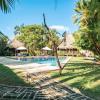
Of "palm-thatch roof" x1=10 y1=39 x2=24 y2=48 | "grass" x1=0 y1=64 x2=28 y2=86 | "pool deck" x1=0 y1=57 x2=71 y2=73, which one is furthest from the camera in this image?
"palm-thatch roof" x1=10 y1=39 x2=24 y2=48

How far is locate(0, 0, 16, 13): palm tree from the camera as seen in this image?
12.6 feet

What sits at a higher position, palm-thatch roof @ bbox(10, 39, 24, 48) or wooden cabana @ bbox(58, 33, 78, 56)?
palm-thatch roof @ bbox(10, 39, 24, 48)

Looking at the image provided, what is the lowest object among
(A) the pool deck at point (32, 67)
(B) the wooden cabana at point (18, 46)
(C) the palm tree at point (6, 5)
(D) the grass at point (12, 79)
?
(D) the grass at point (12, 79)

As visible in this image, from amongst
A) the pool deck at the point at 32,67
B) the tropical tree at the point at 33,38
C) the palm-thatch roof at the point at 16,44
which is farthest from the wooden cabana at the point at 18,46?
the pool deck at the point at 32,67

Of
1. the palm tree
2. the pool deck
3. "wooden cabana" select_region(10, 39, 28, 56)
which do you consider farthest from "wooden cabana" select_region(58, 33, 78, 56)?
the palm tree

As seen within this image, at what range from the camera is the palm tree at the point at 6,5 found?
3.84m

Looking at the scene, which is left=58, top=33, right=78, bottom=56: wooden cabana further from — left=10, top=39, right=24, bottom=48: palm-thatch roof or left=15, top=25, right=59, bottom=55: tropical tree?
left=10, top=39, right=24, bottom=48: palm-thatch roof

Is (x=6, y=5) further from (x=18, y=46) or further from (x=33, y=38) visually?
(x=18, y=46)

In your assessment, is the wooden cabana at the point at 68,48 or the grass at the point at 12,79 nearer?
the grass at the point at 12,79

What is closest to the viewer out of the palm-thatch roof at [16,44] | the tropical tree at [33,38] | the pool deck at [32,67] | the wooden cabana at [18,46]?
the pool deck at [32,67]

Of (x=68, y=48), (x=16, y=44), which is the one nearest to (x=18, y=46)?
(x=16, y=44)

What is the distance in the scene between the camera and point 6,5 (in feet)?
12.8

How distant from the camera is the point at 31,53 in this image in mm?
57875

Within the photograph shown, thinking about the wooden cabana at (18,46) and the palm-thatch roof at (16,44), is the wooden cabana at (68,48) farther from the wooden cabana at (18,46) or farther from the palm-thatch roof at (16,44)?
the palm-thatch roof at (16,44)
